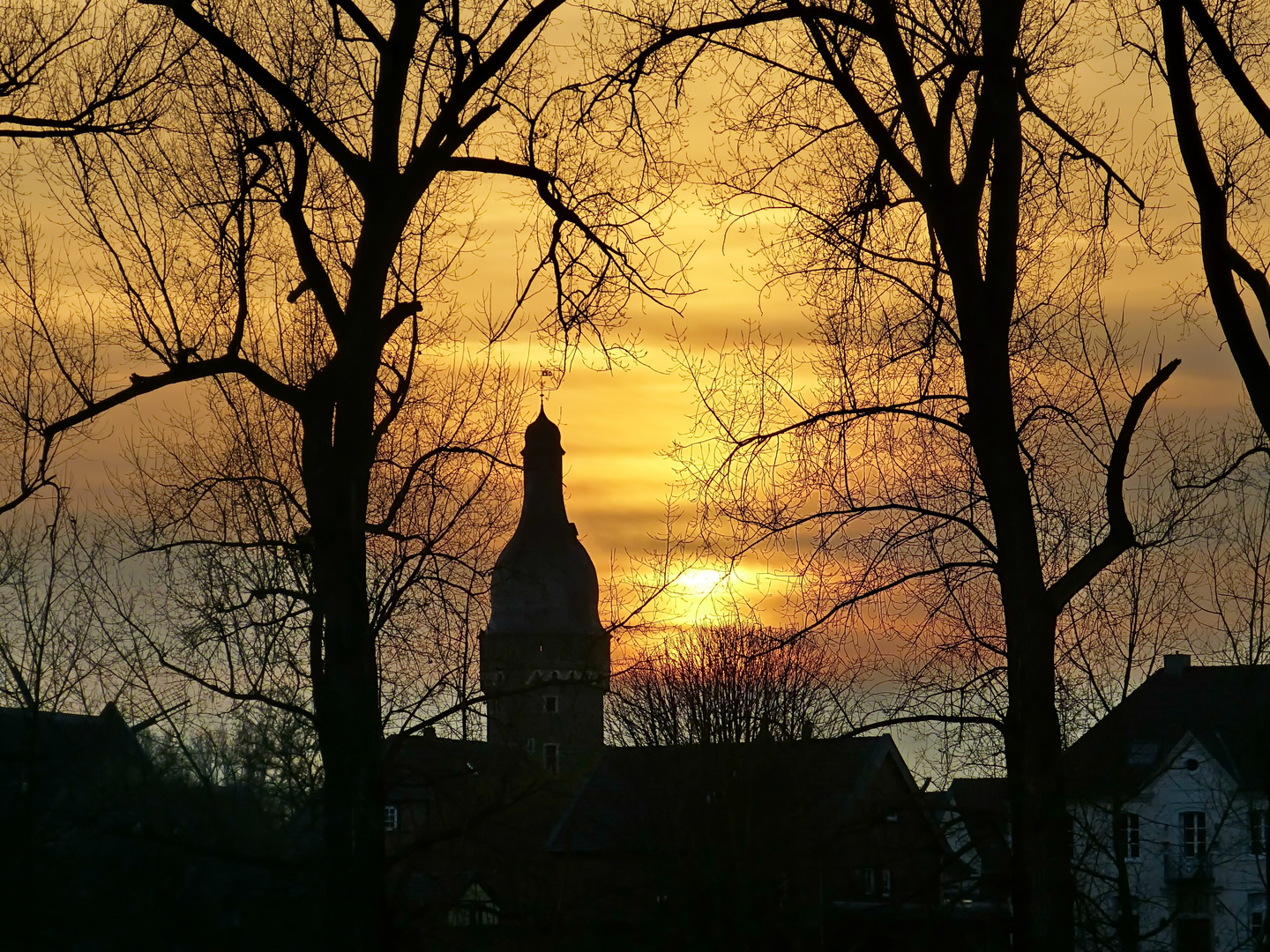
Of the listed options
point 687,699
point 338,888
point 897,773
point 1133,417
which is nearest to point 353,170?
point 338,888

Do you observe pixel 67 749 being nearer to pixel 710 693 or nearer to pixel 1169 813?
pixel 710 693

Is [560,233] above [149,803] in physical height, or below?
above

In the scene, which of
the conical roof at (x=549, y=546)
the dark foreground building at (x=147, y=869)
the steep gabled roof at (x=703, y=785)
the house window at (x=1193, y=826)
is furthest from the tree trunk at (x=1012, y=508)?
the conical roof at (x=549, y=546)

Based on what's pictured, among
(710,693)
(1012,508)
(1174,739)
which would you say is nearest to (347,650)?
(1012,508)

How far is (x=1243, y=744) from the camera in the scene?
31.8ft

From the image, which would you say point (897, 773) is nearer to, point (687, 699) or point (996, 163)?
point (687, 699)

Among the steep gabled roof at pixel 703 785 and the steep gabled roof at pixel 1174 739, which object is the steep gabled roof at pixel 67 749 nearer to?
the steep gabled roof at pixel 703 785

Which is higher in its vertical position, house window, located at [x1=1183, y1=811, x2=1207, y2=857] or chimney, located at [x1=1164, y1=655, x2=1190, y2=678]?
chimney, located at [x1=1164, y1=655, x2=1190, y2=678]

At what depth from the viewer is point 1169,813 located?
3688 centimetres

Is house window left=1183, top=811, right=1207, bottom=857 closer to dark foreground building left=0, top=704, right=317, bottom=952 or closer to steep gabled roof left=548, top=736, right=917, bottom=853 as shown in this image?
steep gabled roof left=548, top=736, right=917, bottom=853

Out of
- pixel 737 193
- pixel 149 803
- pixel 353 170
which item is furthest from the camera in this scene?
pixel 737 193

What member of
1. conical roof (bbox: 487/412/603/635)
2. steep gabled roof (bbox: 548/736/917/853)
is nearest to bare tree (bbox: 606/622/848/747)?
steep gabled roof (bbox: 548/736/917/853)

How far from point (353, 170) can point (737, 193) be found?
9.16 feet

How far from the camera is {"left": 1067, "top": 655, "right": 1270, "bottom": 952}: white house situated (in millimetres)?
8789
